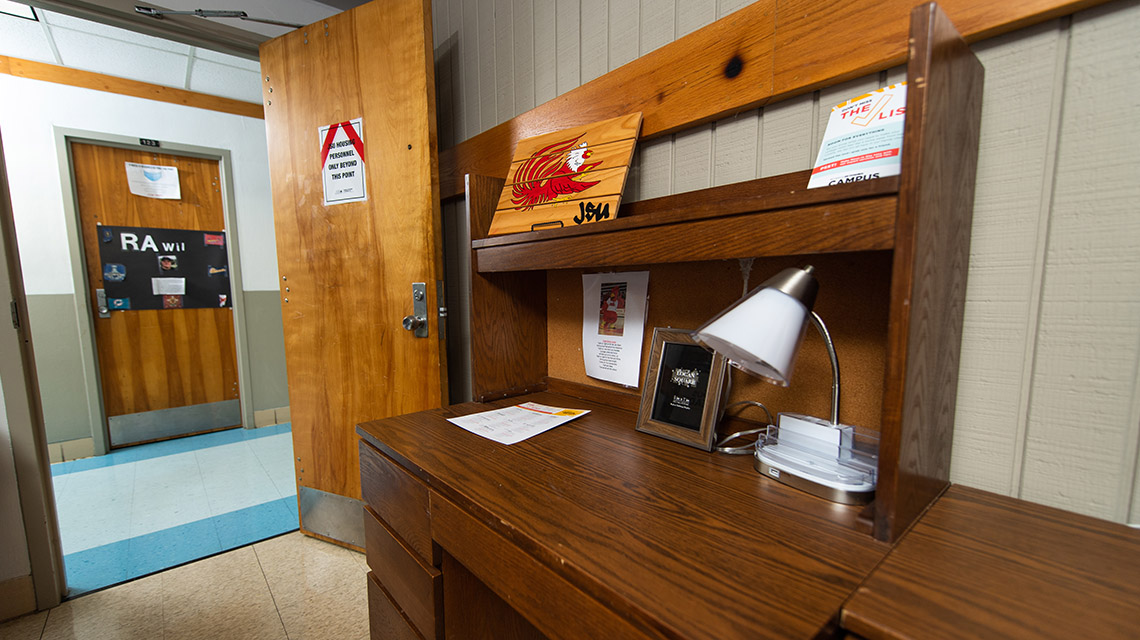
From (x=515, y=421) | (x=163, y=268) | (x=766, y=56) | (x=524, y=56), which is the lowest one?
(x=515, y=421)

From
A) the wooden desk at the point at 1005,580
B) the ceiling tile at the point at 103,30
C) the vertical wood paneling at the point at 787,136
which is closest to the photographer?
the wooden desk at the point at 1005,580

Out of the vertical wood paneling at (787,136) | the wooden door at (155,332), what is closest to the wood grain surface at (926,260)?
the vertical wood paneling at (787,136)

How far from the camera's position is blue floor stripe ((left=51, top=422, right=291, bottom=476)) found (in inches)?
109

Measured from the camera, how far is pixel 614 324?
1.16m

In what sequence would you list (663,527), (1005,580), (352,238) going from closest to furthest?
(1005,580) < (663,527) < (352,238)

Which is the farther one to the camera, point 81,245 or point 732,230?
point 81,245

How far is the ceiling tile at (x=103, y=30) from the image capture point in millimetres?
2404

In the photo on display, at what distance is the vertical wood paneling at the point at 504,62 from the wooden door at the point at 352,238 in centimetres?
24

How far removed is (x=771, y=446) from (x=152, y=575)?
2.36 metres

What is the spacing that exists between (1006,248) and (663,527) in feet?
2.16

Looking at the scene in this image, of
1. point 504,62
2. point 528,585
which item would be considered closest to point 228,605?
point 528,585

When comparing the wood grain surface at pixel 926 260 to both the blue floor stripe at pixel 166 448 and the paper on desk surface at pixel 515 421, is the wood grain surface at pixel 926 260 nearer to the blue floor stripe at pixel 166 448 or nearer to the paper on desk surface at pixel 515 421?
the paper on desk surface at pixel 515 421

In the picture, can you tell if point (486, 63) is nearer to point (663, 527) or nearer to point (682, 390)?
point (682, 390)

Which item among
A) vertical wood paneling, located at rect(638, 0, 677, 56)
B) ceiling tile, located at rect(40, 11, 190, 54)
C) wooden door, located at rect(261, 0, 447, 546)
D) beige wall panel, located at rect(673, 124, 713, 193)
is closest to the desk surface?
beige wall panel, located at rect(673, 124, 713, 193)
